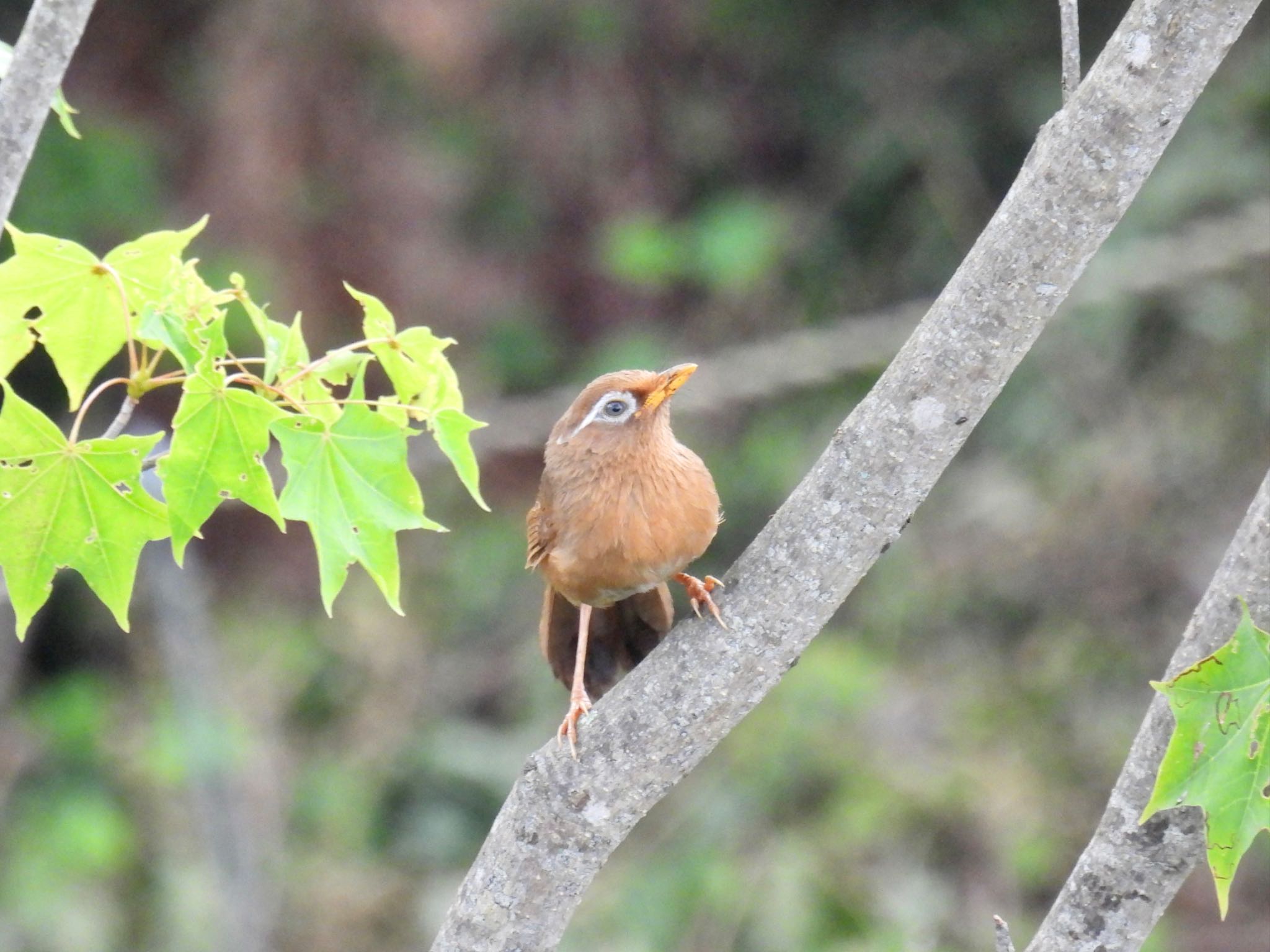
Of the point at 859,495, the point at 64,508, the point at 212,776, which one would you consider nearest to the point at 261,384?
the point at 64,508

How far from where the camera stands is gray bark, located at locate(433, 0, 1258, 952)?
6.46 feet

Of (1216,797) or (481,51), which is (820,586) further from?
(481,51)

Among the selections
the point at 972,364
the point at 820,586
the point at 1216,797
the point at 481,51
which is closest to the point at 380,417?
the point at 820,586

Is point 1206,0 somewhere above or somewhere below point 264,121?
above

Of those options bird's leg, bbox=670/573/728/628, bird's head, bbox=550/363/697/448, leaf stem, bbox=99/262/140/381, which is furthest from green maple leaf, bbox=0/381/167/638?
bird's head, bbox=550/363/697/448

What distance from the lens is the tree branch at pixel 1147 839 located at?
2.12 meters

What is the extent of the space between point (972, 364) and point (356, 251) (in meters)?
5.09

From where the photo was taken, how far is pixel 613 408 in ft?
9.27

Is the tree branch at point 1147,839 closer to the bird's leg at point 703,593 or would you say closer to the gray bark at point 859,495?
the gray bark at point 859,495

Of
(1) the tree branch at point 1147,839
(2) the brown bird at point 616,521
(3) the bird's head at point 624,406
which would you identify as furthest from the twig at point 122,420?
(1) the tree branch at point 1147,839

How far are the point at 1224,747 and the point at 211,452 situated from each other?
1.46m

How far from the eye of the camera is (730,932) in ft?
17.8

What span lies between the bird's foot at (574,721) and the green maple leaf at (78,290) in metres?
0.91

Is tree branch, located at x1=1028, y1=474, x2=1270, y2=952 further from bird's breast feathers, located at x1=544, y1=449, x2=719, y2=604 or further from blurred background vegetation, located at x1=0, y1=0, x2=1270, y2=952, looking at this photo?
blurred background vegetation, located at x1=0, y1=0, x2=1270, y2=952
